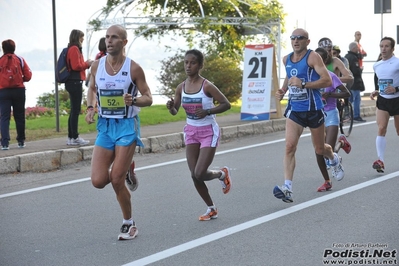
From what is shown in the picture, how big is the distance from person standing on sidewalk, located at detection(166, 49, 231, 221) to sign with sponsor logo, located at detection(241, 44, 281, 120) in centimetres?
923

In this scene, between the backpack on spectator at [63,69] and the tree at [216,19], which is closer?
the backpack on spectator at [63,69]

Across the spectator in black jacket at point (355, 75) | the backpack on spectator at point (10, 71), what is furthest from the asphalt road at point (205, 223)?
the spectator in black jacket at point (355, 75)

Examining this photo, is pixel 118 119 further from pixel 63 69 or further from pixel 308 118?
pixel 63 69

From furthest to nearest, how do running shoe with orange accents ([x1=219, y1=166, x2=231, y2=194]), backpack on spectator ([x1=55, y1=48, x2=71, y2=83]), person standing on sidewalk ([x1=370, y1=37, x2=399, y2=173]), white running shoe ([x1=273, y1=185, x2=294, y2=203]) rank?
backpack on spectator ([x1=55, y1=48, x2=71, y2=83]), person standing on sidewalk ([x1=370, y1=37, x2=399, y2=173]), running shoe with orange accents ([x1=219, y1=166, x2=231, y2=194]), white running shoe ([x1=273, y1=185, x2=294, y2=203])

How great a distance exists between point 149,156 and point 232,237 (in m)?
6.19

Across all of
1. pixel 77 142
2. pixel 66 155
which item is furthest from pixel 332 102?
pixel 77 142

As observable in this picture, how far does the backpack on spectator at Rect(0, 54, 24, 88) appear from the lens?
13.1 meters

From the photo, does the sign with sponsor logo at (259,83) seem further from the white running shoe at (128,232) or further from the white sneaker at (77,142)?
the white running shoe at (128,232)

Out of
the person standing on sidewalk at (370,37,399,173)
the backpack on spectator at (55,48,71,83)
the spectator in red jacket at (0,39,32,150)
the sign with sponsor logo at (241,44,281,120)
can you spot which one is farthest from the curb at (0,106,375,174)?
the person standing on sidewalk at (370,37,399,173)

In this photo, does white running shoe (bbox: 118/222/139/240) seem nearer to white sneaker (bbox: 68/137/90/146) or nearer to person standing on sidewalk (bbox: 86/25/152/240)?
person standing on sidewalk (bbox: 86/25/152/240)

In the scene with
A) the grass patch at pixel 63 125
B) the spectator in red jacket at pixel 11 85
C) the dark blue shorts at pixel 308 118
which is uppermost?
the spectator in red jacket at pixel 11 85

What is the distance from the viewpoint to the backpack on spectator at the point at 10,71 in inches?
515

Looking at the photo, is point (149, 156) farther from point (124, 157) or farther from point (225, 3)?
point (225, 3)

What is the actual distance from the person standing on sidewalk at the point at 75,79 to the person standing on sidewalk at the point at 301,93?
503 centimetres
